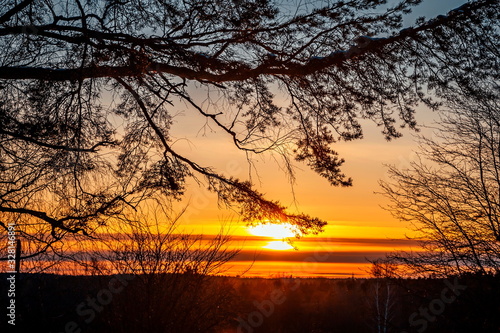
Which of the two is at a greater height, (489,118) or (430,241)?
(489,118)

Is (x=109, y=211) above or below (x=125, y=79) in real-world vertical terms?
below

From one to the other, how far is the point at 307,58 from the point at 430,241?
529 cm

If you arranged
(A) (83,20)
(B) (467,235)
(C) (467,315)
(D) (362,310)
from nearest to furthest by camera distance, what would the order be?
(A) (83,20) → (C) (467,315) → (B) (467,235) → (D) (362,310)

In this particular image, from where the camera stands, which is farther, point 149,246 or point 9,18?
point 149,246

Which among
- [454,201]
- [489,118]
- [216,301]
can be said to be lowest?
[216,301]

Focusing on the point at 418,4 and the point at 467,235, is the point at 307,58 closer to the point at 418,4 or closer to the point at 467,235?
the point at 418,4

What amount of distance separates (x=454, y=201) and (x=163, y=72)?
665 centimetres

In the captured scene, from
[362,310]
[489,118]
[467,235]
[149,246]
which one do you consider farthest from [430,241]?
[362,310]

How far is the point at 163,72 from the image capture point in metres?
8.33

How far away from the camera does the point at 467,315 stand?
938cm

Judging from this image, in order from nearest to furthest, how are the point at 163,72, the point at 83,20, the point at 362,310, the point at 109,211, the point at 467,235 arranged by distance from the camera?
the point at 83,20
the point at 109,211
the point at 163,72
the point at 467,235
the point at 362,310

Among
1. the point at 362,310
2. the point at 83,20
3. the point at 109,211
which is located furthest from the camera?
the point at 362,310

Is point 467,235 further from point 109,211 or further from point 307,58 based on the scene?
point 109,211

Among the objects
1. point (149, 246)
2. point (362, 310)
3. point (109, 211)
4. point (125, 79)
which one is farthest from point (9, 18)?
point (362, 310)
